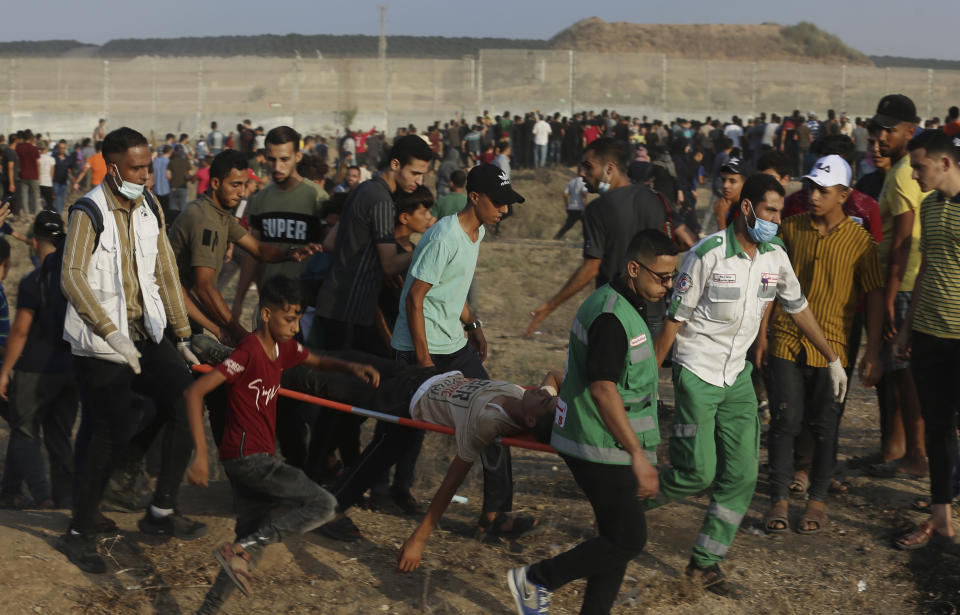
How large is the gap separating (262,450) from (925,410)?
3470mm

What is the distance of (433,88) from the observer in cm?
4359

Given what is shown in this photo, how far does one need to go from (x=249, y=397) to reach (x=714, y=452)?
2215 millimetres

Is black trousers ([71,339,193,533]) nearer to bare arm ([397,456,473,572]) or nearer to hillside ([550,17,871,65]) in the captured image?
bare arm ([397,456,473,572])

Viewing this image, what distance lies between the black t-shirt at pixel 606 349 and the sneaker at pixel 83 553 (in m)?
2.56

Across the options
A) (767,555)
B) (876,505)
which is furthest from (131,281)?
(876,505)

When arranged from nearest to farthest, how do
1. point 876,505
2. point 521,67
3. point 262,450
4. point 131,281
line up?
point 262,450 → point 131,281 → point 876,505 → point 521,67

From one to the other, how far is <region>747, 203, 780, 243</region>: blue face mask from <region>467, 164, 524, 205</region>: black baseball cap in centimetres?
121

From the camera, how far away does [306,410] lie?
21.3 feet

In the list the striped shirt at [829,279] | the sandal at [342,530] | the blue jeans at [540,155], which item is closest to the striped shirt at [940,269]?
the striped shirt at [829,279]

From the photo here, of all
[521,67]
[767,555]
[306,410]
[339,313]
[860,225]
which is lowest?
[767,555]

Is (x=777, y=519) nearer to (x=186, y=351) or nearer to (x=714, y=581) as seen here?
(x=714, y=581)

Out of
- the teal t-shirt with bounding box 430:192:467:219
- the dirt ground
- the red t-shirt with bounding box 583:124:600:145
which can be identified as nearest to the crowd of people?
the dirt ground

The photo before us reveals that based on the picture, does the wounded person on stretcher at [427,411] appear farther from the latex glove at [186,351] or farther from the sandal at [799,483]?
the sandal at [799,483]

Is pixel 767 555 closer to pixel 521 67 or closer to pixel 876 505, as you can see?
pixel 876 505
